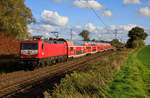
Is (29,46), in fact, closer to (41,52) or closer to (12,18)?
(41,52)

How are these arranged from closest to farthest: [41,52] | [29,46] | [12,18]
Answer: [29,46] → [41,52] → [12,18]

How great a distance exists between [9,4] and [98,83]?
22.0 meters

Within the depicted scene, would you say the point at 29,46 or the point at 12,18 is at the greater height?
the point at 12,18

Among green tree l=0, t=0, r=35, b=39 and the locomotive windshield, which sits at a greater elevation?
green tree l=0, t=0, r=35, b=39

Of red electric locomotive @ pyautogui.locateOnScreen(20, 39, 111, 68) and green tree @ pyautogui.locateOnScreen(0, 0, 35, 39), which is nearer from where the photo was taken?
red electric locomotive @ pyautogui.locateOnScreen(20, 39, 111, 68)

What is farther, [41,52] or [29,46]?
[41,52]

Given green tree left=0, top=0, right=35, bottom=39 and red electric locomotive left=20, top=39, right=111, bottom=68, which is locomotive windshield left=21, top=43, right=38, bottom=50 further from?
green tree left=0, top=0, right=35, bottom=39

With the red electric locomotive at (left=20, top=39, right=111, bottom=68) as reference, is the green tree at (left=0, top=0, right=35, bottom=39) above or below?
above

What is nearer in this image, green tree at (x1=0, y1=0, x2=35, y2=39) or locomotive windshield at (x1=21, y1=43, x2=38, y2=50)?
locomotive windshield at (x1=21, y1=43, x2=38, y2=50)

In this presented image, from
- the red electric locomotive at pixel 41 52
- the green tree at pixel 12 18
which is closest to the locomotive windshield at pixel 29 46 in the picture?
the red electric locomotive at pixel 41 52

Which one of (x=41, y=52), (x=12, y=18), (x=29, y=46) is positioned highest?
(x=12, y=18)

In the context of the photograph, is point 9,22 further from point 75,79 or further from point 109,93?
point 109,93

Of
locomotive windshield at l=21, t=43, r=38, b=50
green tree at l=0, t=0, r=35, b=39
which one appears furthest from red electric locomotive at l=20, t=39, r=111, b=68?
green tree at l=0, t=0, r=35, b=39

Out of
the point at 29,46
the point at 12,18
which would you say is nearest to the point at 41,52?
the point at 29,46
